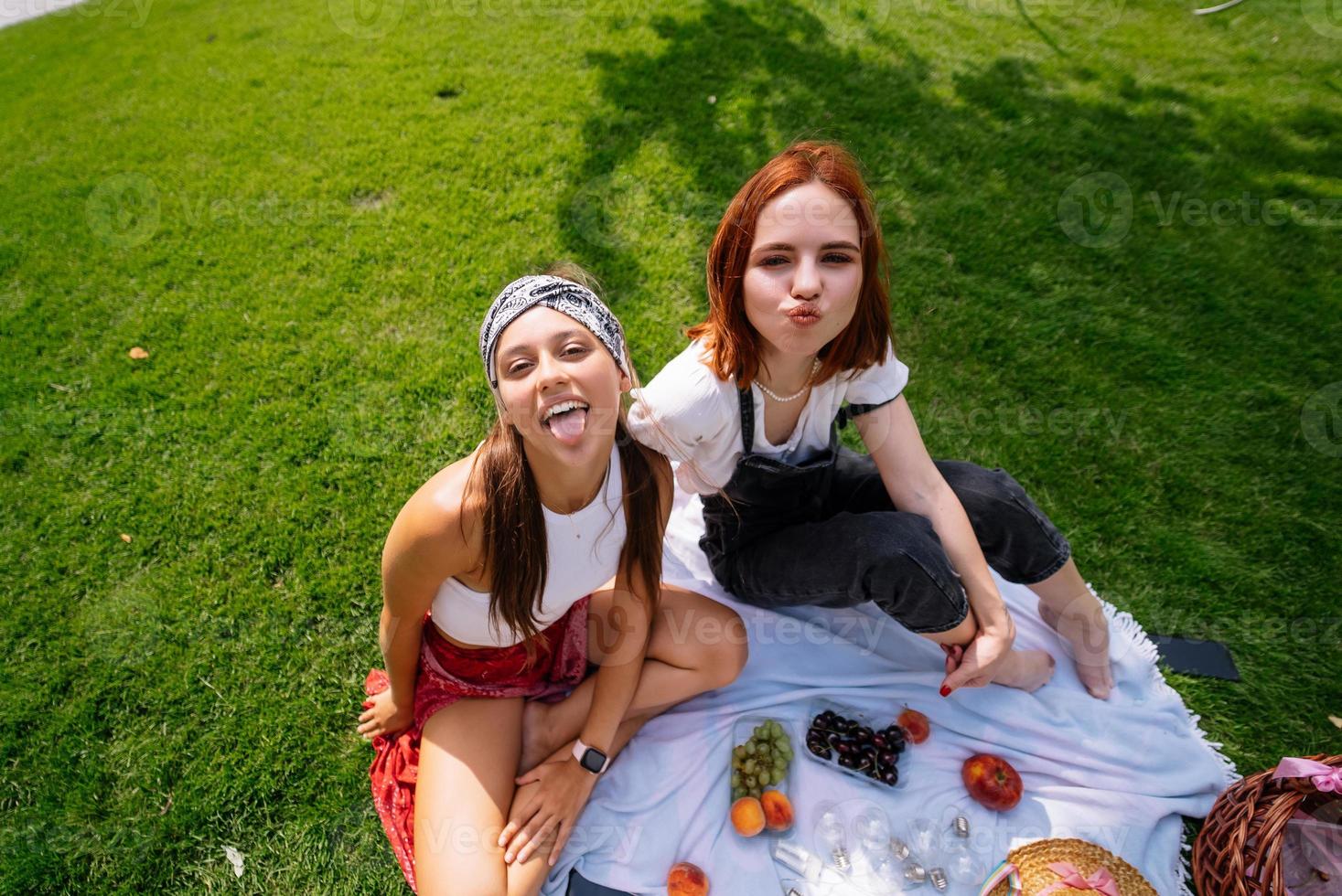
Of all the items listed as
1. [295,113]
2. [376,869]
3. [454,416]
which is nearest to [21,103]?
[295,113]

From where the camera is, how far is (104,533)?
322 centimetres

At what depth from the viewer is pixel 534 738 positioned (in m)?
2.43

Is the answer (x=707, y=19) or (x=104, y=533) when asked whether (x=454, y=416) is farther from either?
(x=707, y=19)

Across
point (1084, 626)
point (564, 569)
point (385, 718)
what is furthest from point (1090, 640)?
point (385, 718)

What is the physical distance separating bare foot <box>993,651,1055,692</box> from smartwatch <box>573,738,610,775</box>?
149 cm

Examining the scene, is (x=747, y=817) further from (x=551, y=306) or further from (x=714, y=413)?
(x=551, y=306)

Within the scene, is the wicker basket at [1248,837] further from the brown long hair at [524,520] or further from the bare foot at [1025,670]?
the brown long hair at [524,520]

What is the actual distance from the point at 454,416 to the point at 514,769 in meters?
1.87

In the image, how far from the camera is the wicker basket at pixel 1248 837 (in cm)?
197

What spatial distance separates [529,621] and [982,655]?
1508 millimetres

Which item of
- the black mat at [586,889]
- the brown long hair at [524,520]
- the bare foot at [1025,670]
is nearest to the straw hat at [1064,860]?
the bare foot at [1025,670]

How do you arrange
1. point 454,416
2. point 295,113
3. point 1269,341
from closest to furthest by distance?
point 454,416, point 1269,341, point 295,113

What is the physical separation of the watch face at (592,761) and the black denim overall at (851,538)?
771mm

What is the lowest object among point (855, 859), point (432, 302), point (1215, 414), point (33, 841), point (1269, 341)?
point (33, 841)
